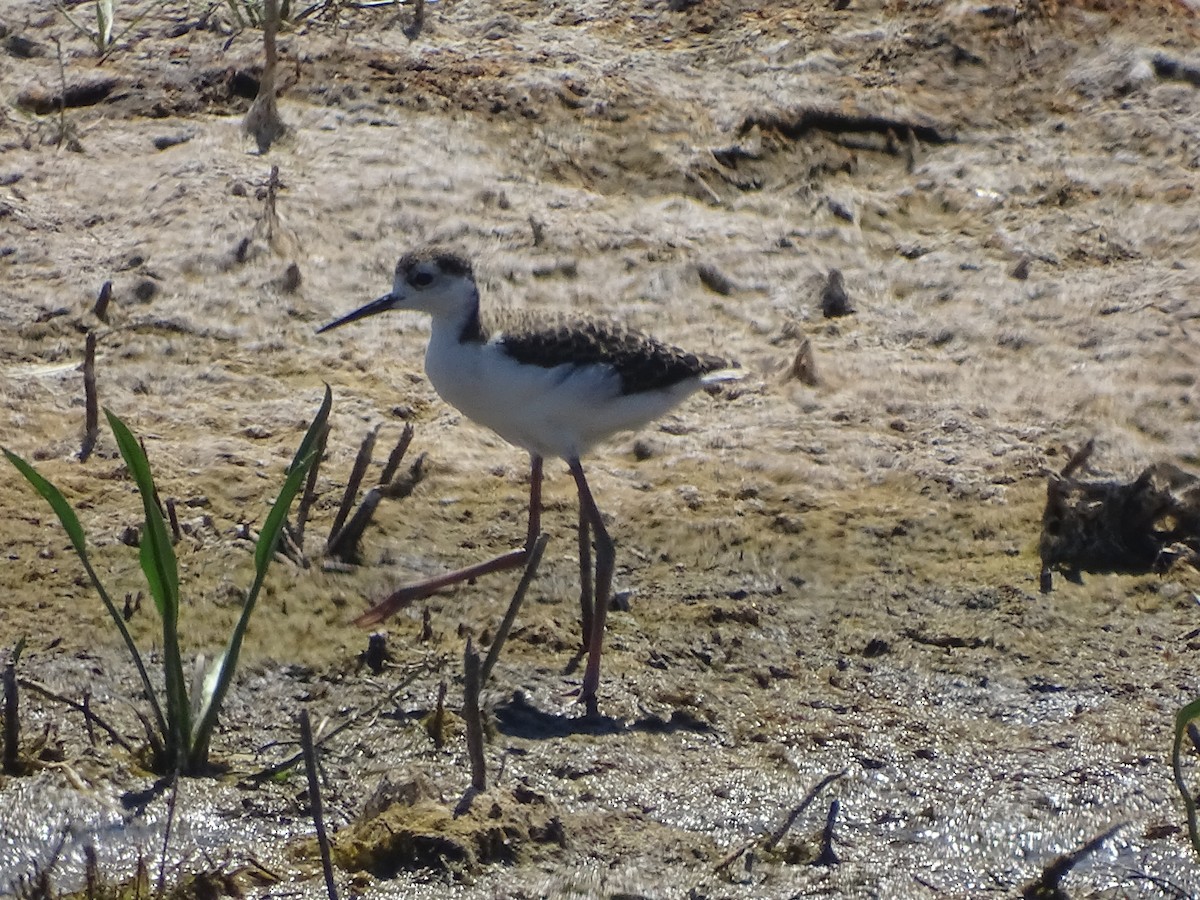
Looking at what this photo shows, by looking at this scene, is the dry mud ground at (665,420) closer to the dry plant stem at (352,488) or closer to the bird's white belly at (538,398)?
the dry plant stem at (352,488)

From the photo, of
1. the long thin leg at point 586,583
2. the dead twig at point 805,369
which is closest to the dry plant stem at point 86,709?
the long thin leg at point 586,583

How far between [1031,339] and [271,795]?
139 inches

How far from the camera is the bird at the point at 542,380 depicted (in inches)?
203

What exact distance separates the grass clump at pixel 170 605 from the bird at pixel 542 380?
792 millimetres

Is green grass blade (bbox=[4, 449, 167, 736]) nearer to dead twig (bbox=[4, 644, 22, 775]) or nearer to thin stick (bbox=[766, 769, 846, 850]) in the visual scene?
dead twig (bbox=[4, 644, 22, 775])

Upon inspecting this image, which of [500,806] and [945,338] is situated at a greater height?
[945,338]

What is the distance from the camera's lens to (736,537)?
5.57 meters

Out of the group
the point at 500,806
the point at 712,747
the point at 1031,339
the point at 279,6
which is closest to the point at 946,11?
the point at 1031,339

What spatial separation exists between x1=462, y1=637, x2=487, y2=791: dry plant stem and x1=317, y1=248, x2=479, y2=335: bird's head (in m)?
1.57

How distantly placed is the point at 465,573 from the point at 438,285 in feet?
2.87

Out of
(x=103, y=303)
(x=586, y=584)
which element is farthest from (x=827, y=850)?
(x=103, y=303)

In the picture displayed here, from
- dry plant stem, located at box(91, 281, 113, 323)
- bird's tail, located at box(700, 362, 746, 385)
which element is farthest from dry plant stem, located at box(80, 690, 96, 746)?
dry plant stem, located at box(91, 281, 113, 323)

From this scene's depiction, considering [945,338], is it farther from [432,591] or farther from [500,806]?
[500,806]

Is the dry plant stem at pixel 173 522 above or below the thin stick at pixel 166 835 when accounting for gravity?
above
